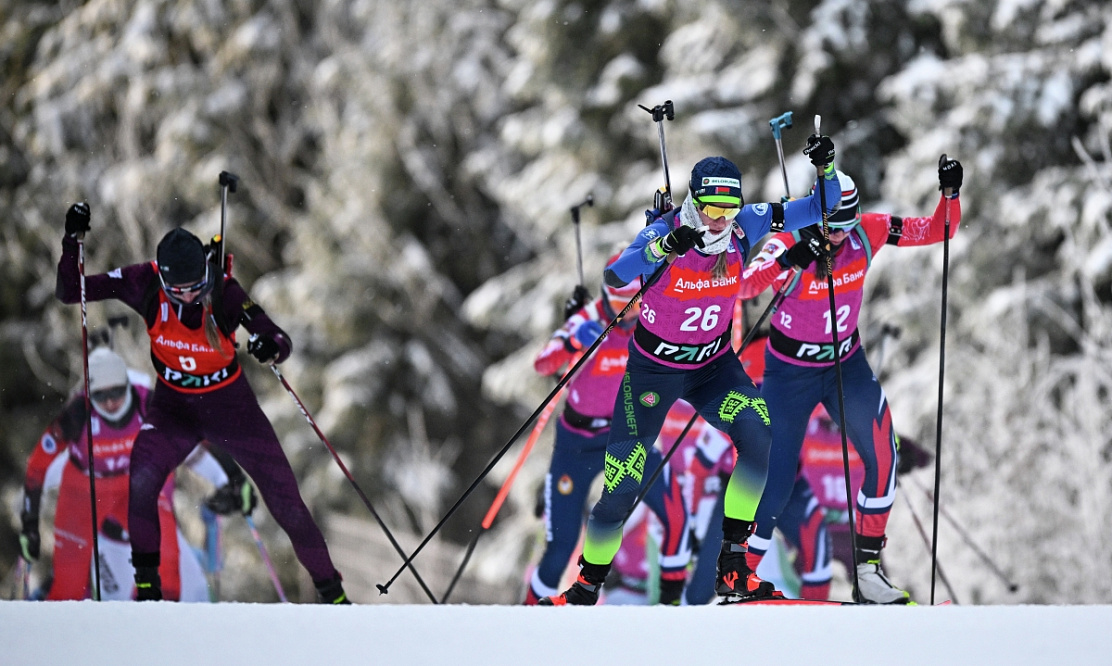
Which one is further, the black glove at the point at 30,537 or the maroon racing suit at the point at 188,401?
the black glove at the point at 30,537

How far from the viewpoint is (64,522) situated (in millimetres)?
7297

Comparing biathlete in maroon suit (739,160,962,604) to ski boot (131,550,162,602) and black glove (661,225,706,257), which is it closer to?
black glove (661,225,706,257)

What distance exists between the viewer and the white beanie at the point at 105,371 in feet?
23.0

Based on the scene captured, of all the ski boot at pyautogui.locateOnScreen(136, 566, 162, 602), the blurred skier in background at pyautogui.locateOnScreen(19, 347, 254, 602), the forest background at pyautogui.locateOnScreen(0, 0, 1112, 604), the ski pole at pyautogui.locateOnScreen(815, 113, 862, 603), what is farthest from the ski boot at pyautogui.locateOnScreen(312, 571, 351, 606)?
the forest background at pyautogui.locateOnScreen(0, 0, 1112, 604)

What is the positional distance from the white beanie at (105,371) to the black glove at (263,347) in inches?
87.8

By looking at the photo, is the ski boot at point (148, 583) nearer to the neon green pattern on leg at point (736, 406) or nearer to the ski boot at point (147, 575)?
the ski boot at point (147, 575)

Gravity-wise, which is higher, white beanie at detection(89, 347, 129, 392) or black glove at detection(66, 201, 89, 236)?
black glove at detection(66, 201, 89, 236)

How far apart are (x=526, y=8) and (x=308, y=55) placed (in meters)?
6.83

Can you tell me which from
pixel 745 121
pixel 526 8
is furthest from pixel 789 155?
pixel 526 8

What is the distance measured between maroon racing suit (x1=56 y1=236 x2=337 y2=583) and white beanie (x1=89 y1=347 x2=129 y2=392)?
5.64ft

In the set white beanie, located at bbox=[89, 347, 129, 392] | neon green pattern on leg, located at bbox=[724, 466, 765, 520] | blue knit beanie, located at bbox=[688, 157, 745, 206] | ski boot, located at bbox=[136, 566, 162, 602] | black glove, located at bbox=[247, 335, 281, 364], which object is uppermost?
blue knit beanie, located at bbox=[688, 157, 745, 206]

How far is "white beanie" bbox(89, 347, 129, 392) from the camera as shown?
23.0ft

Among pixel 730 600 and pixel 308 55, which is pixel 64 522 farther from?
pixel 308 55

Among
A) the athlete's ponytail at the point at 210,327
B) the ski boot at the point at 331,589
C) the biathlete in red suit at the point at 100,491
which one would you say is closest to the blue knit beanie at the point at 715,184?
the athlete's ponytail at the point at 210,327
